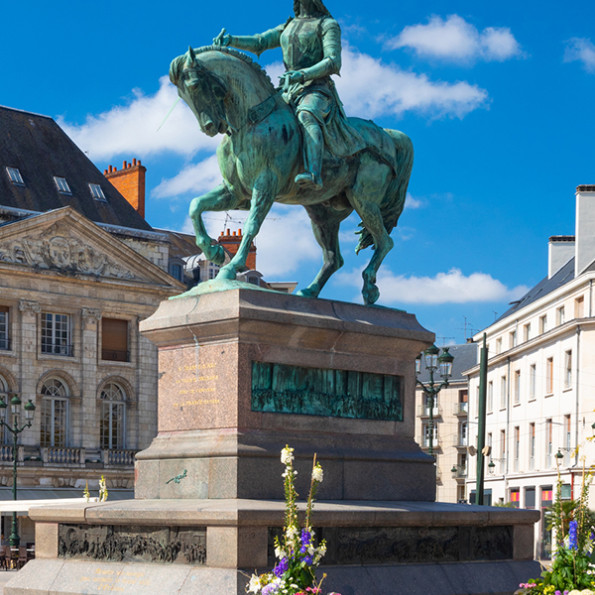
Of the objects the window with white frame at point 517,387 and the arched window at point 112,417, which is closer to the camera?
the arched window at point 112,417

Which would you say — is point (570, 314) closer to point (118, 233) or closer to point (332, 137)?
point (118, 233)

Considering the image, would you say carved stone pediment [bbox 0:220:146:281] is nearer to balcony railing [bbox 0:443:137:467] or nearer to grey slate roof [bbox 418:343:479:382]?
balcony railing [bbox 0:443:137:467]

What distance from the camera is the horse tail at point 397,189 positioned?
13133 millimetres

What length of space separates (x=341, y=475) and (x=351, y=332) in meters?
1.29

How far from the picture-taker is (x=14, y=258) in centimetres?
4941

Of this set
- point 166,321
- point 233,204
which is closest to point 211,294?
point 166,321

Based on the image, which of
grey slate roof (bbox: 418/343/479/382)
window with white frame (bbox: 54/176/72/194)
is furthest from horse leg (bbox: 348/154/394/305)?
grey slate roof (bbox: 418/343/479/382)

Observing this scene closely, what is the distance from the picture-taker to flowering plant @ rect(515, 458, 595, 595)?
28.5ft

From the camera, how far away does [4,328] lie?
49.7 meters

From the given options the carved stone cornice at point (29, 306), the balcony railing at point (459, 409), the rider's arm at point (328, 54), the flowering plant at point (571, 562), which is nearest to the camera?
the flowering plant at point (571, 562)

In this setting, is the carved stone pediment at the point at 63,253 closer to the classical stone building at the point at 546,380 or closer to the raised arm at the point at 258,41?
the classical stone building at the point at 546,380

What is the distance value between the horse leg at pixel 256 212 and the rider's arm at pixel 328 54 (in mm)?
1104

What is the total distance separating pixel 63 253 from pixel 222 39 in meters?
39.7

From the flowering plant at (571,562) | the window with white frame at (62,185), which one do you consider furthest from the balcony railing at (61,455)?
the flowering plant at (571,562)
